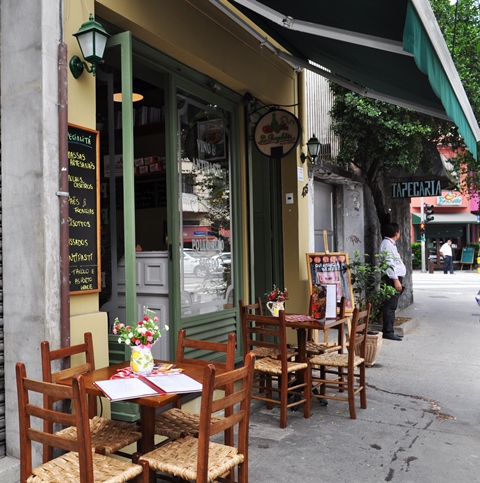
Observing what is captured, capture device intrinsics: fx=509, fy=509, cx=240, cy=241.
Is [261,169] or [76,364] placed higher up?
[261,169]

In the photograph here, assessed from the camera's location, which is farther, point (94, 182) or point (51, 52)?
point (94, 182)

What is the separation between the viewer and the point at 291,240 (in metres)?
7.38

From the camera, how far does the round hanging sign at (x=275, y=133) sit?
253 inches

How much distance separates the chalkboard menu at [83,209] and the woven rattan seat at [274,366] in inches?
70.1

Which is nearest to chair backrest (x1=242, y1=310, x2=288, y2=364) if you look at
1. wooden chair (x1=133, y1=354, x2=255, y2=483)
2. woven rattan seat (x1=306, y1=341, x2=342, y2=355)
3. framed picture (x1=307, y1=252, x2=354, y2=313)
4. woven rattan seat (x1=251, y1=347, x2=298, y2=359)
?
woven rattan seat (x1=251, y1=347, x2=298, y2=359)

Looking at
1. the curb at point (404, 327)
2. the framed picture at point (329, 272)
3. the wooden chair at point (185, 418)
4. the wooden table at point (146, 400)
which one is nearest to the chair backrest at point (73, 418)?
the wooden table at point (146, 400)

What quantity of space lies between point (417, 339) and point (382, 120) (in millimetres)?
3793

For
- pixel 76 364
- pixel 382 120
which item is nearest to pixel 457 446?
pixel 76 364

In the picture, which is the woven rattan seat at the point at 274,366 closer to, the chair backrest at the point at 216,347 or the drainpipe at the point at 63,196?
the chair backrest at the point at 216,347

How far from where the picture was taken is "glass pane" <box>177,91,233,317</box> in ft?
17.2

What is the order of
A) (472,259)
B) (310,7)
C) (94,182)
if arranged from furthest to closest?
(472,259) → (310,7) → (94,182)

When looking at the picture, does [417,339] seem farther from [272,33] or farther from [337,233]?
[272,33]

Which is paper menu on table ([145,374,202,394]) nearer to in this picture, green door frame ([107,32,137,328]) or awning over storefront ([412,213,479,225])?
green door frame ([107,32,137,328])

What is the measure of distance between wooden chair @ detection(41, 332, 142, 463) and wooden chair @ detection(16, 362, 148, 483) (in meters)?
0.21
